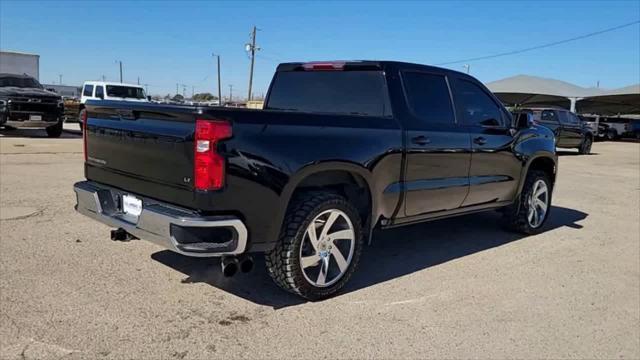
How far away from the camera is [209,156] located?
3275 millimetres

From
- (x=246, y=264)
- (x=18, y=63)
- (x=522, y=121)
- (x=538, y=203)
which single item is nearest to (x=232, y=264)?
(x=246, y=264)

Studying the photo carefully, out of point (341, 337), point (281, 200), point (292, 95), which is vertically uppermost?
point (292, 95)

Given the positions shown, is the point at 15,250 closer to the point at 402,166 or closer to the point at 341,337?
the point at 341,337

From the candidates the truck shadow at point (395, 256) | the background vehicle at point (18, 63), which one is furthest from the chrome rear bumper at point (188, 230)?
the background vehicle at point (18, 63)

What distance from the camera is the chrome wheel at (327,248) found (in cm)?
395

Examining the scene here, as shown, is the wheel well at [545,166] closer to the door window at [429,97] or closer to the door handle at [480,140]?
the door handle at [480,140]

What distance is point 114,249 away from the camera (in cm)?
502

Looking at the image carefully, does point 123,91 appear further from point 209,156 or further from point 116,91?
point 209,156

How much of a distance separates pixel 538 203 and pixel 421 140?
2776 mm

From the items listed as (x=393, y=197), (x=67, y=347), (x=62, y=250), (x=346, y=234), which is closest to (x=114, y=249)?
(x=62, y=250)

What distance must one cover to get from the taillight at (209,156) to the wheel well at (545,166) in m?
4.67

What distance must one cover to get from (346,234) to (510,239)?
3.01 meters

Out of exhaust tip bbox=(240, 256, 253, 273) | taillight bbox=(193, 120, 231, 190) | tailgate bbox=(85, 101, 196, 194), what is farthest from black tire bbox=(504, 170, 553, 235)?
tailgate bbox=(85, 101, 196, 194)

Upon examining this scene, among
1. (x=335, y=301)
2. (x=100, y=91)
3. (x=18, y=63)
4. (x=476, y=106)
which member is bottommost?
(x=335, y=301)
